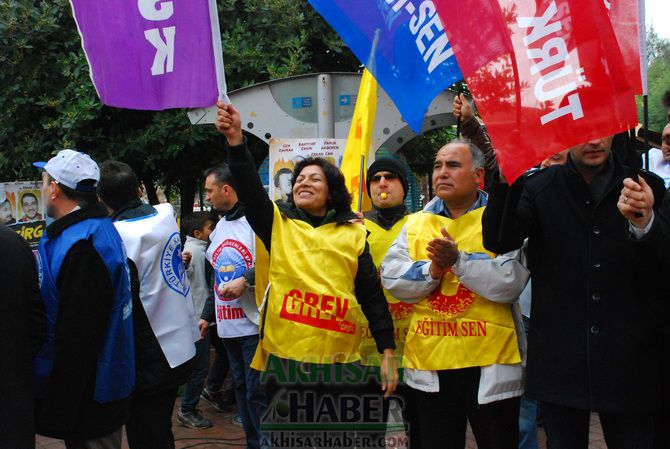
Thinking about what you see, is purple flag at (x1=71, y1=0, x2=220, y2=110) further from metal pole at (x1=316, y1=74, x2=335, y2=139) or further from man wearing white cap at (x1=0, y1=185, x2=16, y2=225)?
man wearing white cap at (x1=0, y1=185, x2=16, y2=225)

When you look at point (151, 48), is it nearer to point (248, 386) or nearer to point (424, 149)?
point (248, 386)

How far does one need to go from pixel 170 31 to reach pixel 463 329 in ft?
6.12

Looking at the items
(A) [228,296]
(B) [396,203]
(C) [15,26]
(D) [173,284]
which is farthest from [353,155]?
(C) [15,26]

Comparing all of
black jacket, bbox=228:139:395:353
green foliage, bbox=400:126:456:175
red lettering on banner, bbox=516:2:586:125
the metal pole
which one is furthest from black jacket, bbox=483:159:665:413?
green foliage, bbox=400:126:456:175

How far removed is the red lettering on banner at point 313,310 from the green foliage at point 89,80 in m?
3.53

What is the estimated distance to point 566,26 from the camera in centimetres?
223

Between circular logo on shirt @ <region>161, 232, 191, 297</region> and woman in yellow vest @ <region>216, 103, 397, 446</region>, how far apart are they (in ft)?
1.71

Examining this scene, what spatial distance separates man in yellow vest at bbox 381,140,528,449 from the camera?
2768mm

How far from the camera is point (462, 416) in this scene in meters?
2.98

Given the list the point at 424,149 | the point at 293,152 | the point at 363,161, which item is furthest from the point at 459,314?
the point at 424,149

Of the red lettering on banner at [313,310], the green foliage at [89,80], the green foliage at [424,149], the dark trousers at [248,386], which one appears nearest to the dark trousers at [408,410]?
the red lettering on banner at [313,310]

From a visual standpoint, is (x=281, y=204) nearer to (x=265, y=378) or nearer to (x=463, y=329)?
(x=265, y=378)

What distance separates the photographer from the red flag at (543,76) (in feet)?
7.16

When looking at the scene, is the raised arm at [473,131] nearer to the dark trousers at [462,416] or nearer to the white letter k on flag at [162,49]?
the dark trousers at [462,416]
